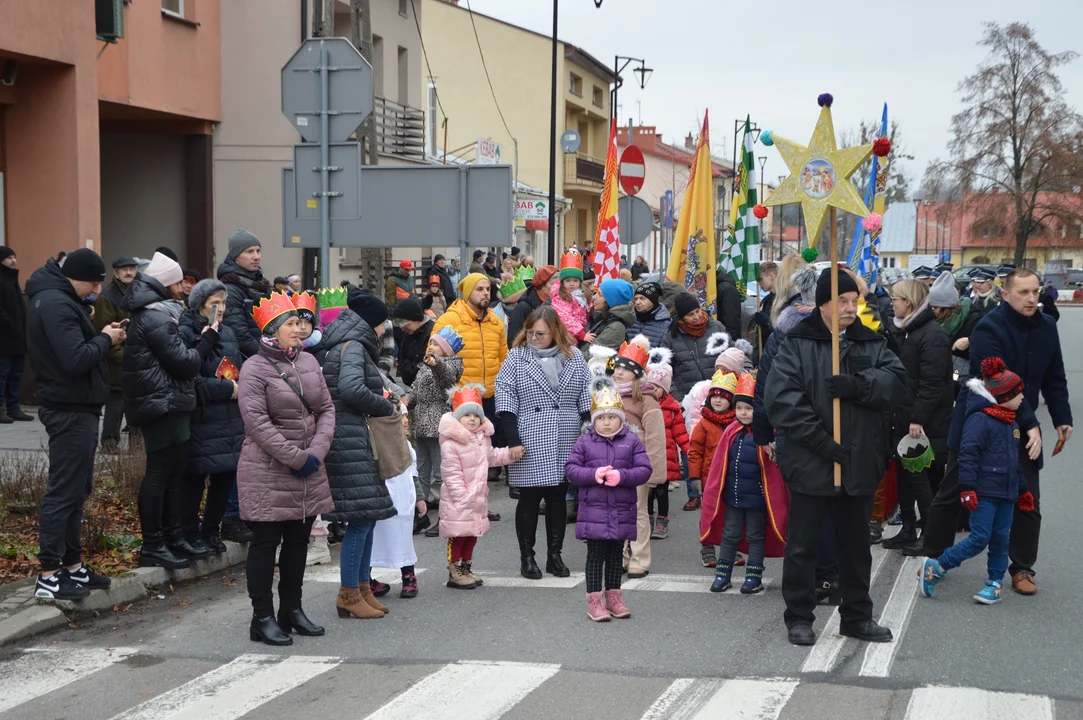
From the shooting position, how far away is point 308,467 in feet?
21.5

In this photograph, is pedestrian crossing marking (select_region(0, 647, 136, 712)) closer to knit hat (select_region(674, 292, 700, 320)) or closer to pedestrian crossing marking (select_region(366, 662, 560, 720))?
pedestrian crossing marking (select_region(366, 662, 560, 720))

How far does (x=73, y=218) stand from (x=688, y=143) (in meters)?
92.3

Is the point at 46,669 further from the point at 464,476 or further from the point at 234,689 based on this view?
the point at 464,476

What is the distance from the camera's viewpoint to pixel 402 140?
28031mm

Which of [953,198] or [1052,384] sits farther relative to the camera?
[953,198]

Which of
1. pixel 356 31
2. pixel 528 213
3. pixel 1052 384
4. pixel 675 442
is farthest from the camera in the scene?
pixel 528 213

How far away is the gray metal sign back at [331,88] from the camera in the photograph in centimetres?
991

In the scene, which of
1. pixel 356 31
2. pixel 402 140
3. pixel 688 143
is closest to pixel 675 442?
pixel 356 31

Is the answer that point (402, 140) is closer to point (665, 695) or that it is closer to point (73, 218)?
point (73, 218)

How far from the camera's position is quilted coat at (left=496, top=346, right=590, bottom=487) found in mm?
8203

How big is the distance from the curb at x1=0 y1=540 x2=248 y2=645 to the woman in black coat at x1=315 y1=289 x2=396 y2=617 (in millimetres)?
1459

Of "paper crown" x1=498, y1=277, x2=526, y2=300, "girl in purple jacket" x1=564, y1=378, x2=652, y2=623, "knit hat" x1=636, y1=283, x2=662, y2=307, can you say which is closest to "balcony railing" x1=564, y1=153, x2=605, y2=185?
"paper crown" x1=498, y1=277, x2=526, y2=300

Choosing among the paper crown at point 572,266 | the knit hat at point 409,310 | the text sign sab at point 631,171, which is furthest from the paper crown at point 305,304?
the text sign sab at point 631,171

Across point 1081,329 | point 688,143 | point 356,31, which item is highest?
point 688,143
